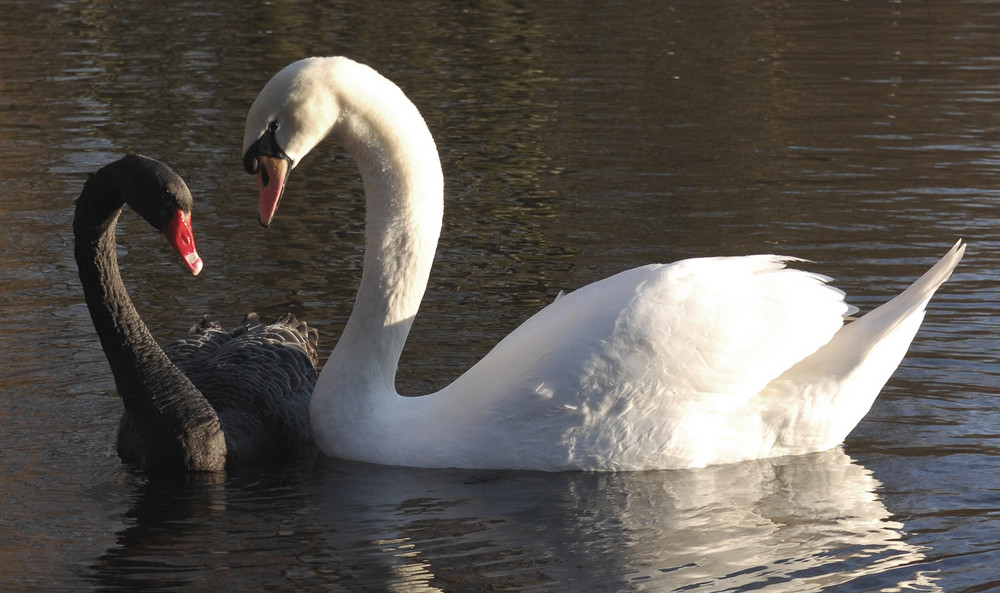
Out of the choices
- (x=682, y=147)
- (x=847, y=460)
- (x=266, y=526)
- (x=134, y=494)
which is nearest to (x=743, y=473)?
(x=847, y=460)

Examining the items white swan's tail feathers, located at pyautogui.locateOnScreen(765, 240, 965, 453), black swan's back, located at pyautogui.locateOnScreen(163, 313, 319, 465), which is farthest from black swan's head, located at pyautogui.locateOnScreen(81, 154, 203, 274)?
white swan's tail feathers, located at pyautogui.locateOnScreen(765, 240, 965, 453)

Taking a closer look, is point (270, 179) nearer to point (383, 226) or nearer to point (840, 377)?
point (383, 226)

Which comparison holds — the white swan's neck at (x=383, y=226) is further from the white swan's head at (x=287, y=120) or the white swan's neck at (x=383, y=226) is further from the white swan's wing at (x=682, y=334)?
the white swan's wing at (x=682, y=334)

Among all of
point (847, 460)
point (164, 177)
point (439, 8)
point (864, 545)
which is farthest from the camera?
point (439, 8)

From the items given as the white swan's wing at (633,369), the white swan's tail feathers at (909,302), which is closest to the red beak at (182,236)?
the white swan's wing at (633,369)

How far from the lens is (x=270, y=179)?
22.3ft

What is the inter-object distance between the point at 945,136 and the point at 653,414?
28.9ft

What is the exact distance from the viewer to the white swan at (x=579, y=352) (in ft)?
21.2

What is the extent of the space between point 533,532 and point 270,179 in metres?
2.10

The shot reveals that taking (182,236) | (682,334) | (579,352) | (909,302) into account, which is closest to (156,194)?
(182,236)

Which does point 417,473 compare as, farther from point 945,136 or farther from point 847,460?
point 945,136

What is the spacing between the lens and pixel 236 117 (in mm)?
15672

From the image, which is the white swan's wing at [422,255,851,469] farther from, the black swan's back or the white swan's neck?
the black swan's back

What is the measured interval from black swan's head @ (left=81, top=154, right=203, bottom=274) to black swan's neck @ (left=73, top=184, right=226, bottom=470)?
0.21 m
